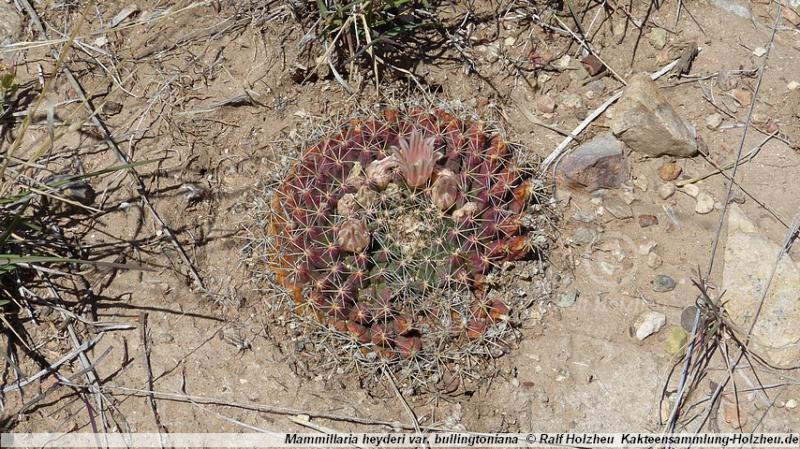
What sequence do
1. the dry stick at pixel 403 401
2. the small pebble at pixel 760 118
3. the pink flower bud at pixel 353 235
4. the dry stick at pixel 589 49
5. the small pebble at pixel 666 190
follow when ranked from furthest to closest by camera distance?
the dry stick at pixel 589 49 < the small pebble at pixel 760 118 < the small pebble at pixel 666 190 < the dry stick at pixel 403 401 < the pink flower bud at pixel 353 235

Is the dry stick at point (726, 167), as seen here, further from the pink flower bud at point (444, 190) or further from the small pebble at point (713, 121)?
the pink flower bud at point (444, 190)

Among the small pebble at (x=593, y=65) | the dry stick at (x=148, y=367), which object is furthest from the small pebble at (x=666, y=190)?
the dry stick at (x=148, y=367)

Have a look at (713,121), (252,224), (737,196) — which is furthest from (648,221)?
(252,224)

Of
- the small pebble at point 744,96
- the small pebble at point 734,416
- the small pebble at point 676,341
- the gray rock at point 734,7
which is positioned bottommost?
the small pebble at point 734,416

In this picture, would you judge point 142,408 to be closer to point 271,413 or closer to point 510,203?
point 271,413

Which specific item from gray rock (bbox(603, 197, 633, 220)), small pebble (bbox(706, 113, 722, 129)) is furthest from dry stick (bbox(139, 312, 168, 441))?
small pebble (bbox(706, 113, 722, 129))

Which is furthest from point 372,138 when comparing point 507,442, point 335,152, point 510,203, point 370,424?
point 507,442

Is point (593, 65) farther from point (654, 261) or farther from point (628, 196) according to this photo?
point (654, 261)
